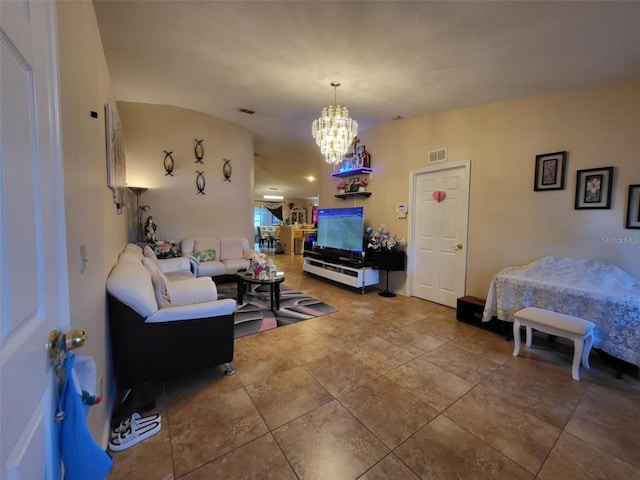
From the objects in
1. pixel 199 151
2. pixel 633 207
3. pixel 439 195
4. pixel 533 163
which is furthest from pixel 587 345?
pixel 199 151

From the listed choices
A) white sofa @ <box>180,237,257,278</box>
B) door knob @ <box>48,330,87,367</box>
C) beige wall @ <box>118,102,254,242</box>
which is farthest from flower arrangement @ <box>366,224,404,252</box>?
door knob @ <box>48,330,87,367</box>

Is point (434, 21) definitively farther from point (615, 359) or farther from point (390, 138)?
point (615, 359)

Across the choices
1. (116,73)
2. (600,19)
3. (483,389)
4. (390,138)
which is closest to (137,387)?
(483,389)

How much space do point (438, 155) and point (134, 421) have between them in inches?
168

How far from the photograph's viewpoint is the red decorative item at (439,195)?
12.9 ft

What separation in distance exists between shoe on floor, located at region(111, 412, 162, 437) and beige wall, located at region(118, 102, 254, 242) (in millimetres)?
3686

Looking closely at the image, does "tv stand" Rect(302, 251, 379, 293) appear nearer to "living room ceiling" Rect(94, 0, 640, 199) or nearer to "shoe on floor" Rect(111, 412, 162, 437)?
"living room ceiling" Rect(94, 0, 640, 199)

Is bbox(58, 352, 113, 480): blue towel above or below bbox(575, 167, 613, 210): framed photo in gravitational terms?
below

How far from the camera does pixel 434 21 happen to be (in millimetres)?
2045

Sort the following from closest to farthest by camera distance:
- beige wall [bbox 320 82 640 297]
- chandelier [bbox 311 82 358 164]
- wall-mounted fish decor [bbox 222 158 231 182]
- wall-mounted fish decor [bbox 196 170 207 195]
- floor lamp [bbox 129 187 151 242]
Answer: beige wall [bbox 320 82 640 297]
chandelier [bbox 311 82 358 164]
floor lamp [bbox 129 187 151 242]
wall-mounted fish decor [bbox 196 170 207 195]
wall-mounted fish decor [bbox 222 158 231 182]

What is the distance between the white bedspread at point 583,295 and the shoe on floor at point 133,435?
316 centimetres

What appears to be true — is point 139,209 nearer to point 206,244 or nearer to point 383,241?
point 206,244

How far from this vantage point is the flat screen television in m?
4.71

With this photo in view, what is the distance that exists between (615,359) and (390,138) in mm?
3719
